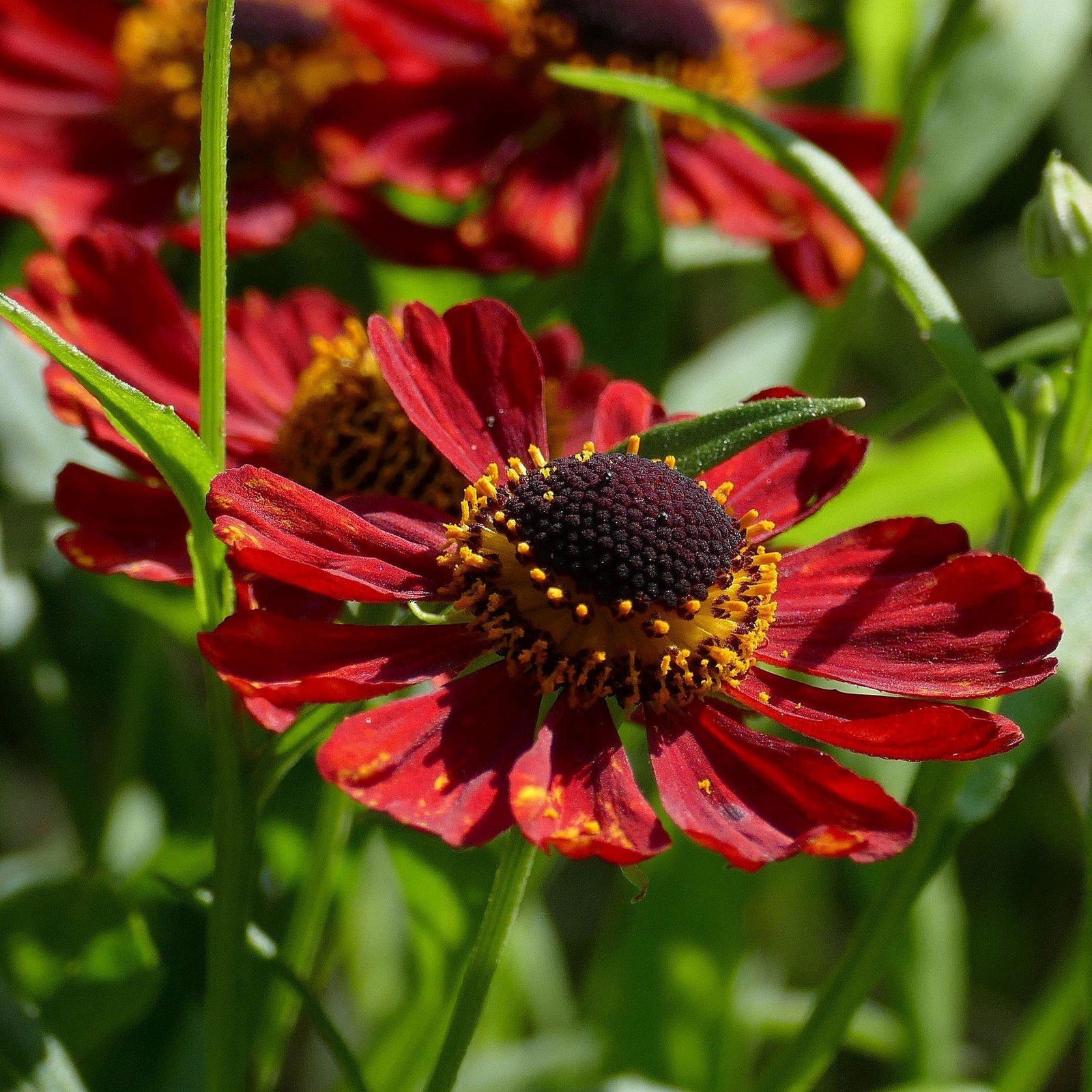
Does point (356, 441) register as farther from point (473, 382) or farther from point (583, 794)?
point (583, 794)

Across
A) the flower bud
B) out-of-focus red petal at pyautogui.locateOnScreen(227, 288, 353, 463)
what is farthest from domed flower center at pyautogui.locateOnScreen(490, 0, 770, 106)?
the flower bud

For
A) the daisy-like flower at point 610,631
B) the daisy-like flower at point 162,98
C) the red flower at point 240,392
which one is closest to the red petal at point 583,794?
the daisy-like flower at point 610,631

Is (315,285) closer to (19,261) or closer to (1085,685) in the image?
(19,261)

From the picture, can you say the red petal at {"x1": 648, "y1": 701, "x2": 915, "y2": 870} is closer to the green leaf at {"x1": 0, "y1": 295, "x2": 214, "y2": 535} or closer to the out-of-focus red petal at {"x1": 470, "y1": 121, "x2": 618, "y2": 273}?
the green leaf at {"x1": 0, "y1": 295, "x2": 214, "y2": 535}

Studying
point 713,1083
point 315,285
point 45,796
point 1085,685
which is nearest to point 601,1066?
point 713,1083

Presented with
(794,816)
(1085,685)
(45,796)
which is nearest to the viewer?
(794,816)

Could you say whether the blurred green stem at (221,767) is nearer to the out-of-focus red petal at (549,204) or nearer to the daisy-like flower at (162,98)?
the out-of-focus red petal at (549,204)
